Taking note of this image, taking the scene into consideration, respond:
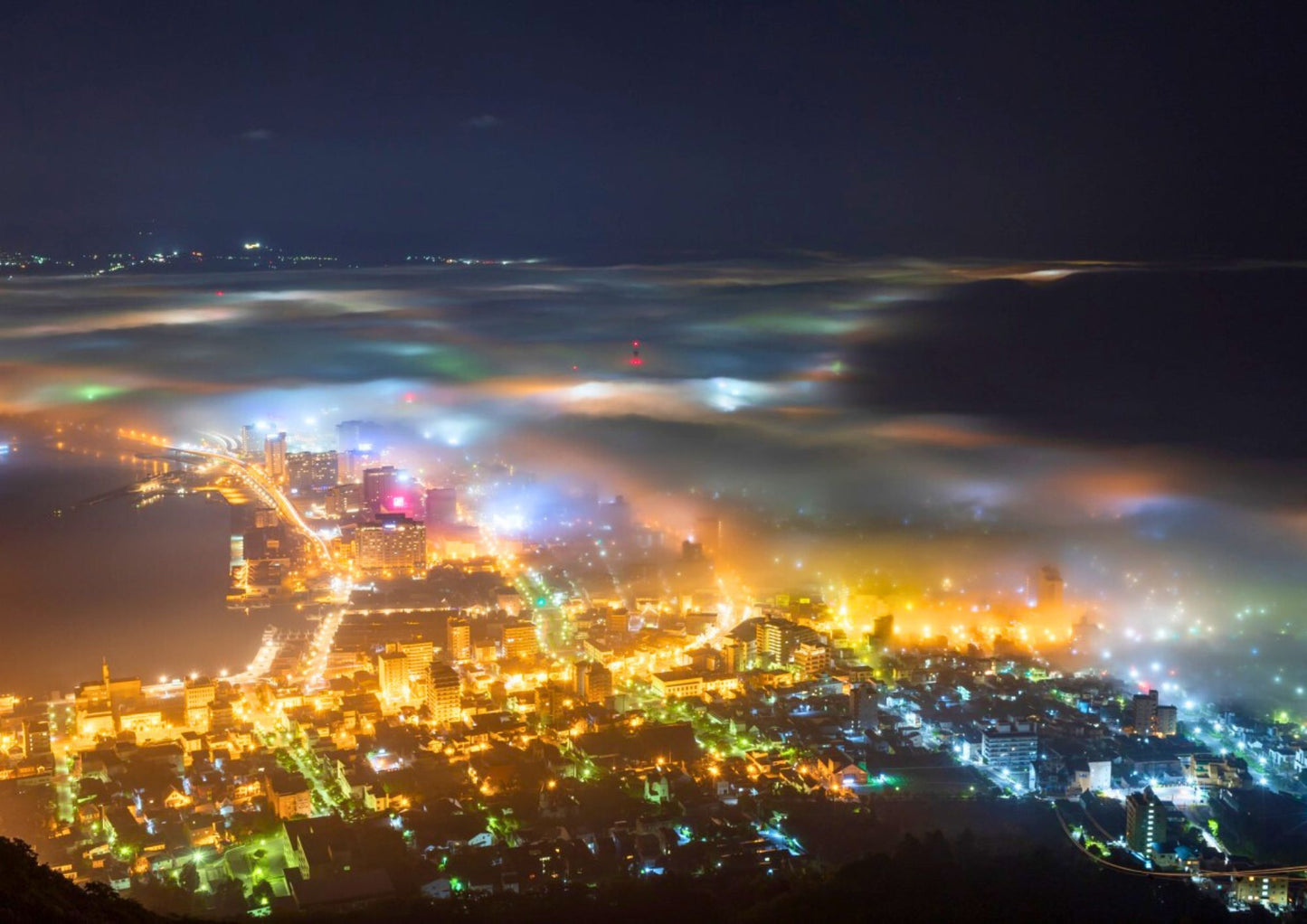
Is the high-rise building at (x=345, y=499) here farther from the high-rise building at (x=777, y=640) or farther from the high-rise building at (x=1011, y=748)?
the high-rise building at (x=1011, y=748)

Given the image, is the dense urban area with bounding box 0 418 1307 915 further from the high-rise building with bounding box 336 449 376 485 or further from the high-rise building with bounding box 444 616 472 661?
the high-rise building with bounding box 336 449 376 485

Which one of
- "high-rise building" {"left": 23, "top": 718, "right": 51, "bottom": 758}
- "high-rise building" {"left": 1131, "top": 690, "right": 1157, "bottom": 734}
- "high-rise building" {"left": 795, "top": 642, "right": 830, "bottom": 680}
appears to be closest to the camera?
"high-rise building" {"left": 23, "top": 718, "right": 51, "bottom": 758}

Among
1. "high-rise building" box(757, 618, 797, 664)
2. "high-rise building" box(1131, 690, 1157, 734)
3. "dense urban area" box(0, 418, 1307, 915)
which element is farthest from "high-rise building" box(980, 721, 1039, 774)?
"high-rise building" box(757, 618, 797, 664)

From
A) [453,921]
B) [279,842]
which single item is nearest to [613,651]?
[279,842]

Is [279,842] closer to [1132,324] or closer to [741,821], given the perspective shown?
[741,821]

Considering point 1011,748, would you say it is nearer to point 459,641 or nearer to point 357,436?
point 459,641
